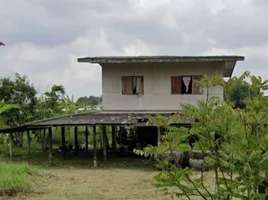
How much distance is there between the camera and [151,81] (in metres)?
21.2

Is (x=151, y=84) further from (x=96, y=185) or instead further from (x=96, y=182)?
(x=96, y=185)

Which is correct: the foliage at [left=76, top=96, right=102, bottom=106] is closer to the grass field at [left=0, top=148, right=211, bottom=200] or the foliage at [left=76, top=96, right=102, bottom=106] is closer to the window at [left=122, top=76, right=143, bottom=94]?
the grass field at [left=0, top=148, right=211, bottom=200]

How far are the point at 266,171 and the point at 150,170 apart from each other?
45.6 feet

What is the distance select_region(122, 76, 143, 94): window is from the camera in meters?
21.3

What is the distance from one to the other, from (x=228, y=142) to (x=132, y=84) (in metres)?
16.7

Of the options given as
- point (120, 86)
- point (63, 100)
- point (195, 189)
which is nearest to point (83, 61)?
point (120, 86)

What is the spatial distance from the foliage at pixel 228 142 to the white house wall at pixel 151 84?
52.3 ft

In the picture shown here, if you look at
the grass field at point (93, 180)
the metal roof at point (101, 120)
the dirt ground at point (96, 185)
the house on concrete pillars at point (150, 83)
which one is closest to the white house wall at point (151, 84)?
the house on concrete pillars at point (150, 83)

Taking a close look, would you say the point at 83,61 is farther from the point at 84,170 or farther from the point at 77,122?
the point at 84,170

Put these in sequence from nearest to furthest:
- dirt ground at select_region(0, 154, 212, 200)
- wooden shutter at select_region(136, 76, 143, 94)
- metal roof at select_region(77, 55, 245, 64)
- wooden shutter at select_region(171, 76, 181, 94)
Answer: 1. dirt ground at select_region(0, 154, 212, 200)
2. metal roof at select_region(77, 55, 245, 64)
3. wooden shutter at select_region(171, 76, 181, 94)
4. wooden shutter at select_region(136, 76, 143, 94)

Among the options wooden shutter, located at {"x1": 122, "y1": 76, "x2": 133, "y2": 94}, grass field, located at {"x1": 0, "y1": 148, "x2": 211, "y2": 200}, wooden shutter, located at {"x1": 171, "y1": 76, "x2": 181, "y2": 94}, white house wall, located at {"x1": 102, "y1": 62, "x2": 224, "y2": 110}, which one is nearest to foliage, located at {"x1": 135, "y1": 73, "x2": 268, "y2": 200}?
grass field, located at {"x1": 0, "y1": 148, "x2": 211, "y2": 200}

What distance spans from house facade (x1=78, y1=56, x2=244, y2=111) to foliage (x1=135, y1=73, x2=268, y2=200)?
15762 millimetres

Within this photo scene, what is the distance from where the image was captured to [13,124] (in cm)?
2658

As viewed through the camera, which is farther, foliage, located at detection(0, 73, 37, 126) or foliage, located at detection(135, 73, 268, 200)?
foliage, located at detection(0, 73, 37, 126)
